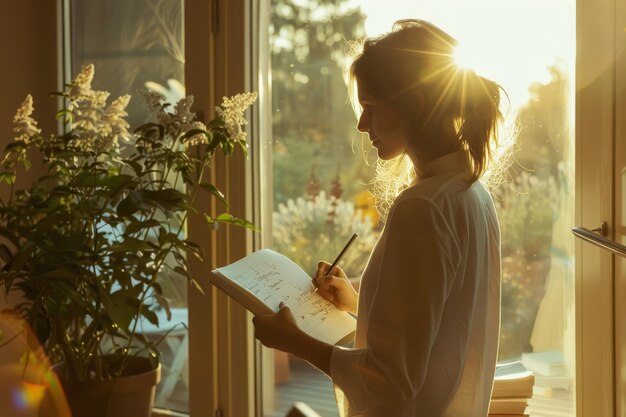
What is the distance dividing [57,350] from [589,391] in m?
1.56

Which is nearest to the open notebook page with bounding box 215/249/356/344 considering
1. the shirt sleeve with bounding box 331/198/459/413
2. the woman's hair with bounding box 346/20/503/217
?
the shirt sleeve with bounding box 331/198/459/413

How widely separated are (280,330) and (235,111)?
0.85 meters

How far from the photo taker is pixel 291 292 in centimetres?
146

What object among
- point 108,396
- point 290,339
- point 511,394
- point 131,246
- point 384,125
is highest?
point 384,125

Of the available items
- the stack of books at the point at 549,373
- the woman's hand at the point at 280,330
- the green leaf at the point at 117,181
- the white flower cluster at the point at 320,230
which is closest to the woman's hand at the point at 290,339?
the woman's hand at the point at 280,330

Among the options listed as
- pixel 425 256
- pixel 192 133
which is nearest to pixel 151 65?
pixel 192 133

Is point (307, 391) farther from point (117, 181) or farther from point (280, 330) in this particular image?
point (280, 330)

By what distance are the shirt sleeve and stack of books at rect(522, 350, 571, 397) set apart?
1028 millimetres

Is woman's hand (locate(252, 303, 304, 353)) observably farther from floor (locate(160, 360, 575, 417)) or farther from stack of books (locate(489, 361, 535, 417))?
floor (locate(160, 360, 575, 417))

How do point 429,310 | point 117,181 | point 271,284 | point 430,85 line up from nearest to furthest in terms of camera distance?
point 429,310 < point 430,85 < point 271,284 < point 117,181

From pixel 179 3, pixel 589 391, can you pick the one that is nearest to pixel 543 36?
pixel 589 391

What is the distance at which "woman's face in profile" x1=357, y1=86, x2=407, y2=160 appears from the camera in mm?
1197

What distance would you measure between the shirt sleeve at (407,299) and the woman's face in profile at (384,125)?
148 mm

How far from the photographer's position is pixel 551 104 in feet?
6.38
